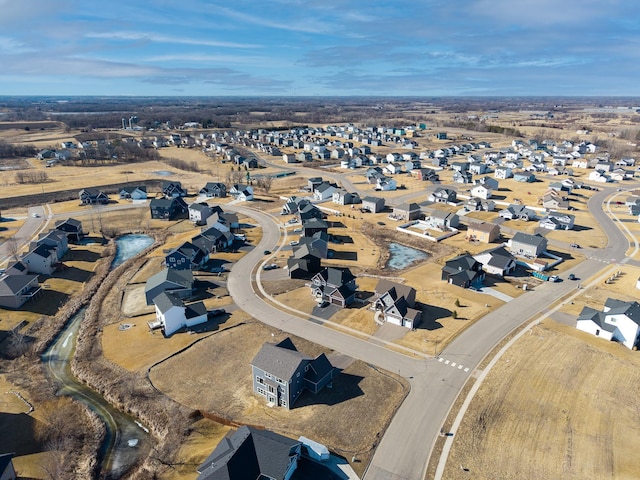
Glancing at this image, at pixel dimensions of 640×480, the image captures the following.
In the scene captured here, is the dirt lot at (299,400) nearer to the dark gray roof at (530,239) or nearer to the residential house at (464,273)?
the residential house at (464,273)

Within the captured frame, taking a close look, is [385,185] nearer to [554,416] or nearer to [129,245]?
[129,245]

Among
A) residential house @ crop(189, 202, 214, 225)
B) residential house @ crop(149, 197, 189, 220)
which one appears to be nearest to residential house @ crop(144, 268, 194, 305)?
residential house @ crop(189, 202, 214, 225)

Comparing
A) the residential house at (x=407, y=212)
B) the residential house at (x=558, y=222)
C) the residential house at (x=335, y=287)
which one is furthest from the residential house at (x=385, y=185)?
the residential house at (x=335, y=287)

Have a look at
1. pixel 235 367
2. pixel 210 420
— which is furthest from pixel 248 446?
pixel 235 367

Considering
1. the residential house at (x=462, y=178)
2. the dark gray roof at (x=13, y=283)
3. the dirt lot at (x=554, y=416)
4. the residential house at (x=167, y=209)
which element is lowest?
the dirt lot at (x=554, y=416)

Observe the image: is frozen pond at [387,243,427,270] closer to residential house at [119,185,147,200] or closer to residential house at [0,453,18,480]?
residential house at [0,453,18,480]

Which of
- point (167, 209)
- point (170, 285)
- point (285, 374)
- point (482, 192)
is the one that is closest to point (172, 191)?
point (167, 209)
